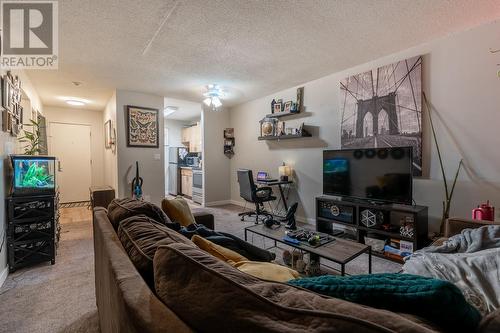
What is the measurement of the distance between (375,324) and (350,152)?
2981 millimetres

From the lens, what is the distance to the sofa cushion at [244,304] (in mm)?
410

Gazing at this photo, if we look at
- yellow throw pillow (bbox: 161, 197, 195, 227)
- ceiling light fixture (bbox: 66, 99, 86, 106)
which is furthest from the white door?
yellow throw pillow (bbox: 161, 197, 195, 227)

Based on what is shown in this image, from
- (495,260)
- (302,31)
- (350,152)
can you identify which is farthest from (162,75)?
(495,260)

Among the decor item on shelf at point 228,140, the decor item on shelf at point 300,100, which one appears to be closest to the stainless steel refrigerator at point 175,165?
the decor item on shelf at point 228,140

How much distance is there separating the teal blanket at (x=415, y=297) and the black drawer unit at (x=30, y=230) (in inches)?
121

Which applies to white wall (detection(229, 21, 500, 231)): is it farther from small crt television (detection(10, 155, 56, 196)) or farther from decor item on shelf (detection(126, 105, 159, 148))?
small crt television (detection(10, 155, 56, 196))

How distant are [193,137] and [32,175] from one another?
4634 mm

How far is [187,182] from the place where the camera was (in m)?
6.79

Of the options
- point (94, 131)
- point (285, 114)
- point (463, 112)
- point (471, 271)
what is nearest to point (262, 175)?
point (285, 114)

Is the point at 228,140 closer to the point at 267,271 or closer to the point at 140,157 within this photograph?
the point at 140,157

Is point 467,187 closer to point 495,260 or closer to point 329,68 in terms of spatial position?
point 495,260

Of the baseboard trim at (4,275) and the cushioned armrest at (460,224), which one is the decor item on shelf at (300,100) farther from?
the baseboard trim at (4,275)

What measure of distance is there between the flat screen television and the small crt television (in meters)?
3.38

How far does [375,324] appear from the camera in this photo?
0.39 m
